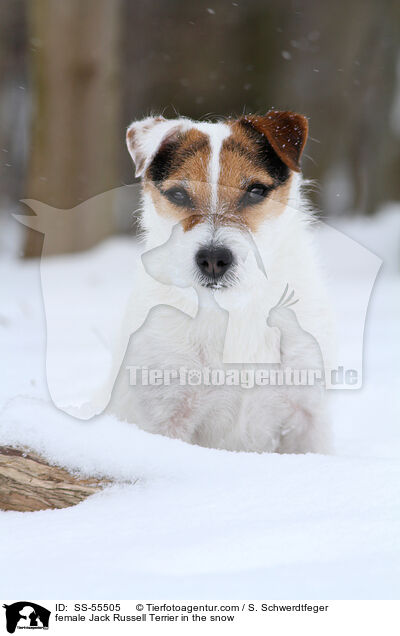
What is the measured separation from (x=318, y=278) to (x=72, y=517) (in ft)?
5.46

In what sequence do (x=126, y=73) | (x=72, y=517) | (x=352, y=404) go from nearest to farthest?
(x=72, y=517) < (x=352, y=404) < (x=126, y=73)

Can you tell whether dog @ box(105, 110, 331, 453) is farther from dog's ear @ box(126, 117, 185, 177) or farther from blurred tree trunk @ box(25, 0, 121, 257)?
blurred tree trunk @ box(25, 0, 121, 257)

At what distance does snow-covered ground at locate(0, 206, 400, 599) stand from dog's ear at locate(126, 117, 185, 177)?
4.01 ft

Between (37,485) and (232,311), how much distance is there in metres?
1.17

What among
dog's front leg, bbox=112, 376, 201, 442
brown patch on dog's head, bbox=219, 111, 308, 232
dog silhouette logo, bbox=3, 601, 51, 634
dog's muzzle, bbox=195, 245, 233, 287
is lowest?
dog silhouette logo, bbox=3, 601, 51, 634

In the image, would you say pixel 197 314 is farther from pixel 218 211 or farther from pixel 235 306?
pixel 218 211

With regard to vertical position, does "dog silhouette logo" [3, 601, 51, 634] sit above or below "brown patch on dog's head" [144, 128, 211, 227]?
below

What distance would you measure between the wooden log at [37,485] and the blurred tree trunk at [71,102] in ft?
21.1

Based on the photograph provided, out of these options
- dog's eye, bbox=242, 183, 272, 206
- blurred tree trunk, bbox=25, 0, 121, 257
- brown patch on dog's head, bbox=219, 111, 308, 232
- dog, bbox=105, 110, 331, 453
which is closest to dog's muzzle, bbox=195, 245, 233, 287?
dog, bbox=105, 110, 331, 453

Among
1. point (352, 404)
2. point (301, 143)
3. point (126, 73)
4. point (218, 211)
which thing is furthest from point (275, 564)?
point (126, 73)

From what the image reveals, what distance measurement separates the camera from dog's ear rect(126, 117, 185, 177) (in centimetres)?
342

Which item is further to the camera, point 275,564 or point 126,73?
point 126,73

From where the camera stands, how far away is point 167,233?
3.31 m

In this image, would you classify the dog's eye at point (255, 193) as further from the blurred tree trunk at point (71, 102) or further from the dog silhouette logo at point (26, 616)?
the blurred tree trunk at point (71, 102)
